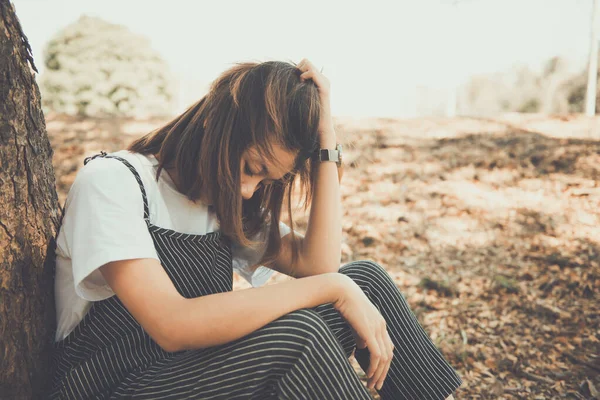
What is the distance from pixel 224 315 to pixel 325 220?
0.77m

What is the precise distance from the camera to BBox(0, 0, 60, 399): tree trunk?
130cm

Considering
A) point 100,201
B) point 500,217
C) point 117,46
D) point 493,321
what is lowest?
point 493,321

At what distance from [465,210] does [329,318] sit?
3.61m

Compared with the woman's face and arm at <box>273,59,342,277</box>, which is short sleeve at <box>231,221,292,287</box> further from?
the woman's face

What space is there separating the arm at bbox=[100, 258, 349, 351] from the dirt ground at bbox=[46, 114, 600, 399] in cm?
107

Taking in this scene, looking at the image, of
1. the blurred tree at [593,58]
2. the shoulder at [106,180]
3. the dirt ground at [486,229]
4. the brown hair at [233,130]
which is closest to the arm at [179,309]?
the shoulder at [106,180]

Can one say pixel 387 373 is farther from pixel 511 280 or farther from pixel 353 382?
pixel 511 280

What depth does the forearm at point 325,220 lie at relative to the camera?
189 centimetres

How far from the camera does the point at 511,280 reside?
11.7 ft

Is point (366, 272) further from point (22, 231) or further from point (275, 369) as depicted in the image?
point (22, 231)

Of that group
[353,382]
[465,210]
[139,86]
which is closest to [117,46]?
[139,86]

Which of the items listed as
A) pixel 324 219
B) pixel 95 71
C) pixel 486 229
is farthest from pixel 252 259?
pixel 95 71

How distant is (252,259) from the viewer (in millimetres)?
1957

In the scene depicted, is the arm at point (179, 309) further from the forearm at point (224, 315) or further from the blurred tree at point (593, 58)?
the blurred tree at point (593, 58)
